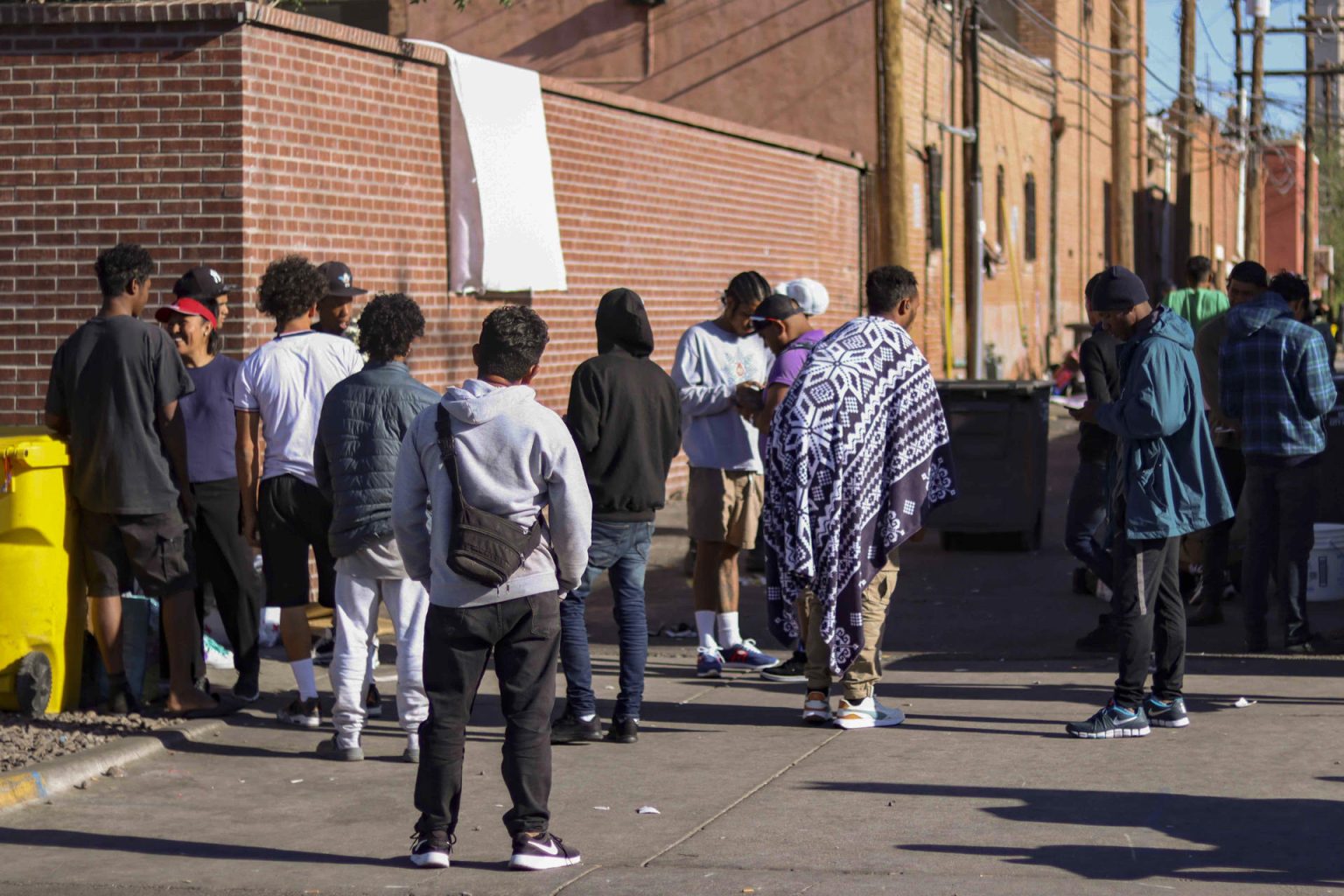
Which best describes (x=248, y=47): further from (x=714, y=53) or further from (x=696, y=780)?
(x=714, y=53)

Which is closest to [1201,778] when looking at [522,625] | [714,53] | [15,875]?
[522,625]

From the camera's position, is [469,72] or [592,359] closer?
[592,359]

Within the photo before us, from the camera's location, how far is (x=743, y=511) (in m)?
8.88

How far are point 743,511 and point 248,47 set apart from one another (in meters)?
3.80

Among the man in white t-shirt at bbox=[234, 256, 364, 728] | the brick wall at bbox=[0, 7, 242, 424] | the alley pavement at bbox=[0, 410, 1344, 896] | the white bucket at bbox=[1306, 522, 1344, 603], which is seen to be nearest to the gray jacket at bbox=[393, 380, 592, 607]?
the alley pavement at bbox=[0, 410, 1344, 896]

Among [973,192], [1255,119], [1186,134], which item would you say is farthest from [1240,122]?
[973,192]

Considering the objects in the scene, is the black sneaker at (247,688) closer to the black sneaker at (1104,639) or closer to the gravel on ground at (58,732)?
the gravel on ground at (58,732)

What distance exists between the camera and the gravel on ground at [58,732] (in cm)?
706

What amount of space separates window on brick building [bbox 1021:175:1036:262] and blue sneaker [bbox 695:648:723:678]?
78.7 ft

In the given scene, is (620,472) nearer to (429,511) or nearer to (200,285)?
(429,511)

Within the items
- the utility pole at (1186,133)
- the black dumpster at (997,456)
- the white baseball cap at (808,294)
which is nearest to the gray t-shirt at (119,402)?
the white baseball cap at (808,294)

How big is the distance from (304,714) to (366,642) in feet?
2.68

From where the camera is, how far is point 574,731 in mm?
7531

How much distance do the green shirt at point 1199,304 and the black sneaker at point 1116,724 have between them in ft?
18.9
